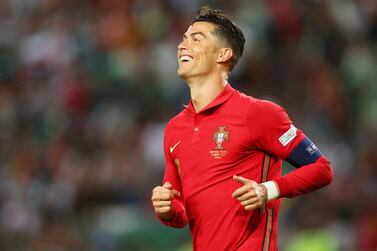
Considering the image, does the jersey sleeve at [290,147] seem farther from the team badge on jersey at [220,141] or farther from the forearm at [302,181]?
the team badge on jersey at [220,141]

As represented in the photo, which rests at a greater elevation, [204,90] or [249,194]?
[204,90]

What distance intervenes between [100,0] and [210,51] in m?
7.39

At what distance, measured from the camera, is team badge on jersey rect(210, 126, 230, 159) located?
492cm

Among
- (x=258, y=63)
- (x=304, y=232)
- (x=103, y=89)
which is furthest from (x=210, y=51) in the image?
(x=103, y=89)

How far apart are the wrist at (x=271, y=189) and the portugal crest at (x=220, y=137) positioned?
38 centimetres

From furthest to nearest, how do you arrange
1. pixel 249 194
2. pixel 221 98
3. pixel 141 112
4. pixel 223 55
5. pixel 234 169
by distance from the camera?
pixel 141 112, pixel 223 55, pixel 221 98, pixel 234 169, pixel 249 194

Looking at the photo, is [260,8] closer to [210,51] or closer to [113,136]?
[113,136]

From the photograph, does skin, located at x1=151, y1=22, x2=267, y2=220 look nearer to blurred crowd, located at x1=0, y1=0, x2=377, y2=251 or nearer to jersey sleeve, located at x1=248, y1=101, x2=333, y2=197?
jersey sleeve, located at x1=248, y1=101, x2=333, y2=197

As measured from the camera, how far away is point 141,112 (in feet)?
34.8

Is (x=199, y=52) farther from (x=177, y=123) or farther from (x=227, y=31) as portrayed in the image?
(x=177, y=123)

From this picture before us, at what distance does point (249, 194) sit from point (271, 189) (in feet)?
0.62

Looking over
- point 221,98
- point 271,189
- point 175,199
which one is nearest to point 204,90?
point 221,98

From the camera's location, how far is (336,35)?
10.4 metres

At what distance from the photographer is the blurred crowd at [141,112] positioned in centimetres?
903
